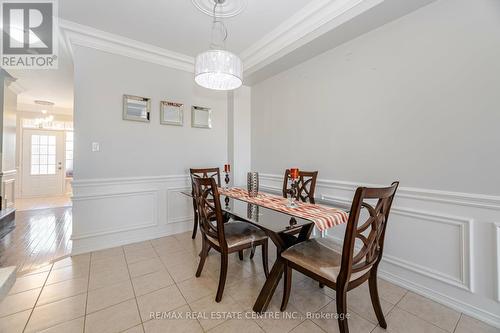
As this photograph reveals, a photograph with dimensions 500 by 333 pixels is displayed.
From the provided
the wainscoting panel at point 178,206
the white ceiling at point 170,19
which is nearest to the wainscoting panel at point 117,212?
the wainscoting panel at point 178,206

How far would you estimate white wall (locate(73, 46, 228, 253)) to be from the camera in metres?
2.49

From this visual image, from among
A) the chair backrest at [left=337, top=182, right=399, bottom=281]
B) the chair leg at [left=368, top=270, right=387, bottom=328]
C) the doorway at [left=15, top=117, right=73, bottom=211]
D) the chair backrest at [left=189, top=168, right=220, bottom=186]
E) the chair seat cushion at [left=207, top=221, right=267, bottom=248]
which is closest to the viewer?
the chair backrest at [left=337, top=182, right=399, bottom=281]

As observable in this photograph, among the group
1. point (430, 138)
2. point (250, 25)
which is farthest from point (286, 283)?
point (250, 25)

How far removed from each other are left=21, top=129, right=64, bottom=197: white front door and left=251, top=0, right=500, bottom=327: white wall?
7.46 meters

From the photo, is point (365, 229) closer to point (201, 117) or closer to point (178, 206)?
point (178, 206)

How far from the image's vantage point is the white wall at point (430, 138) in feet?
4.80

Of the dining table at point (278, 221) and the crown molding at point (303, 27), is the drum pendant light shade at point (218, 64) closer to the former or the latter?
the crown molding at point (303, 27)

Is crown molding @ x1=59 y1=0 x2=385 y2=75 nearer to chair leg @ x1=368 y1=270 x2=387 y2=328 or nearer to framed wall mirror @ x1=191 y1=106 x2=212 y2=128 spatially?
framed wall mirror @ x1=191 y1=106 x2=212 y2=128

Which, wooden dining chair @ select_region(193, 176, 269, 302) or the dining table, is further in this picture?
wooden dining chair @ select_region(193, 176, 269, 302)

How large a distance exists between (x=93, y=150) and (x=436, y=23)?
3685 millimetres

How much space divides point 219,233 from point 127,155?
6.29ft

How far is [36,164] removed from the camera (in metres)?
5.78

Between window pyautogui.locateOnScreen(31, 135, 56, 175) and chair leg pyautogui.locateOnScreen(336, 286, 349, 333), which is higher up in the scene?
window pyautogui.locateOnScreen(31, 135, 56, 175)

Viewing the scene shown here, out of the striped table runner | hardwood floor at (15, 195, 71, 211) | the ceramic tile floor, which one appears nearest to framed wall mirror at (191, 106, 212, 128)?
the striped table runner
